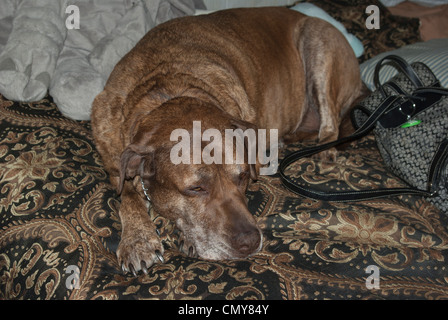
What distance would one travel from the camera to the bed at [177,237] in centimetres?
211

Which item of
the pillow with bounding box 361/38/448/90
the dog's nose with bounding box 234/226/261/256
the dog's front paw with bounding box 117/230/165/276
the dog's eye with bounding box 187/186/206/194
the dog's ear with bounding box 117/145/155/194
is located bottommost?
the dog's front paw with bounding box 117/230/165/276

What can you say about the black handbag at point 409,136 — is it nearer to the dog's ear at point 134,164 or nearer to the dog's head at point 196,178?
the dog's head at point 196,178

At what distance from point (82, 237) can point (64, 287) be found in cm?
34

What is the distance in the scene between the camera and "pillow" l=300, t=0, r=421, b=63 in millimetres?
4664

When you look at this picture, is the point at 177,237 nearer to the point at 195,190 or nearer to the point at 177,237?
the point at 177,237

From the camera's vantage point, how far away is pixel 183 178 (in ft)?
7.47

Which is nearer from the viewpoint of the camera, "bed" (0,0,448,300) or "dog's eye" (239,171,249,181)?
"bed" (0,0,448,300)

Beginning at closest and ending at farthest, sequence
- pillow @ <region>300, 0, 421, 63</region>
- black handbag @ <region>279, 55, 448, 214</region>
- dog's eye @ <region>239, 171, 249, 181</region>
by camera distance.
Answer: dog's eye @ <region>239, 171, 249, 181</region> < black handbag @ <region>279, 55, 448, 214</region> < pillow @ <region>300, 0, 421, 63</region>

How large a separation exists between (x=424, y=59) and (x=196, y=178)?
2.50 meters

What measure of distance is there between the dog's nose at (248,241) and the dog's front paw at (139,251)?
0.44 metres

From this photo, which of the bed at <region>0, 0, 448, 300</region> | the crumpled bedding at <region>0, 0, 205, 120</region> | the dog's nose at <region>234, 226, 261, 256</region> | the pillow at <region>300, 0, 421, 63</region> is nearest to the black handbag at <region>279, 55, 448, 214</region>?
the bed at <region>0, 0, 448, 300</region>

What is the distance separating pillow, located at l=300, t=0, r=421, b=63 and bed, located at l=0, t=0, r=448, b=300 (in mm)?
1915

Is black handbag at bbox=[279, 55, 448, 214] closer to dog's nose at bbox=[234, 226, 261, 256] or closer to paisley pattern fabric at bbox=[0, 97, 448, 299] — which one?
paisley pattern fabric at bbox=[0, 97, 448, 299]

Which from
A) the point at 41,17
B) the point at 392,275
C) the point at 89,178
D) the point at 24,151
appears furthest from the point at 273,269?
the point at 41,17
